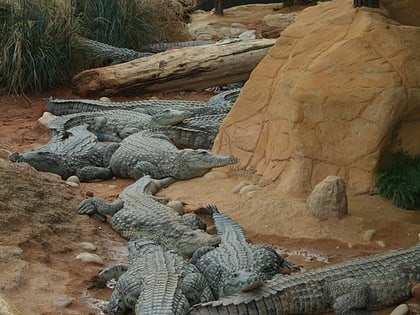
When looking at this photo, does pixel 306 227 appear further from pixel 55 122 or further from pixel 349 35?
pixel 55 122

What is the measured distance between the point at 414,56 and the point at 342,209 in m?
1.31

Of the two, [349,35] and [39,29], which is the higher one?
[349,35]

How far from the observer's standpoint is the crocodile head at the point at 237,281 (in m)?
4.48

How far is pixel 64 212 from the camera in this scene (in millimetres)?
5703

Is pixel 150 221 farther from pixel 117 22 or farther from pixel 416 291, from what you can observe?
pixel 117 22

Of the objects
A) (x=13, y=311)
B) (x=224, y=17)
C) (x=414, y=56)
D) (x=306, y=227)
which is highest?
(x=414, y=56)

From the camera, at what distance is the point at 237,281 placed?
4496 millimetres

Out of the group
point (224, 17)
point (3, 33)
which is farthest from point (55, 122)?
point (224, 17)

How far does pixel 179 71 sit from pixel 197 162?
338cm

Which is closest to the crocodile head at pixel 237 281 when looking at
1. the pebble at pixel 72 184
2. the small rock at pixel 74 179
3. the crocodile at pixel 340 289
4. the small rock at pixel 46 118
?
the crocodile at pixel 340 289

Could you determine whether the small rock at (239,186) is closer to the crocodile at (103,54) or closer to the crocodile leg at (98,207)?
the crocodile leg at (98,207)

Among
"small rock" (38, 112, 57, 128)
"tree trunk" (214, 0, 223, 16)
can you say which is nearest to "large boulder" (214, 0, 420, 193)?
"small rock" (38, 112, 57, 128)

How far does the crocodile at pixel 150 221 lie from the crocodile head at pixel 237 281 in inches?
24.5

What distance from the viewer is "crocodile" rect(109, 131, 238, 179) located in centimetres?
688
